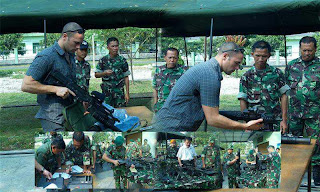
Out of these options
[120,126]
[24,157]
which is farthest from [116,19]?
[120,126]

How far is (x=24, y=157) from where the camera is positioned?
18.7 feet

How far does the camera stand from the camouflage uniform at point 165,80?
5582mm

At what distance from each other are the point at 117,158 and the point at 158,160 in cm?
24

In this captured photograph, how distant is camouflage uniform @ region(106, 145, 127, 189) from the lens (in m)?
2.54

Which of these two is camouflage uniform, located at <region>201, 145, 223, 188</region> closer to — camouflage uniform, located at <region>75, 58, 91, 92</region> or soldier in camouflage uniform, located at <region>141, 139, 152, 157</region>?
soldier in camouflage uniform, located at <region>141, 139, 152, 157</region>

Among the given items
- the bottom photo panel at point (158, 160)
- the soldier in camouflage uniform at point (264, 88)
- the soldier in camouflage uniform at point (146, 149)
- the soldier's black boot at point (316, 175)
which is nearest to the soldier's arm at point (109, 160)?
the bottom photo panel at point (158, 160)

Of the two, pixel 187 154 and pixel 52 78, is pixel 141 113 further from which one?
pixel 187 154

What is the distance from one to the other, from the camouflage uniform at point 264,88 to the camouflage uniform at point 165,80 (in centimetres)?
121

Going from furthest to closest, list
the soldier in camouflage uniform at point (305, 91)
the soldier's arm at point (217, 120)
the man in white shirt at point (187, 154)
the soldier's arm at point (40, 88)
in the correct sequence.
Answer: the soldier in camouflage uniform at point (305, 91) < the soldier's arm at point (40, 88) < the soldier's arm at point (217, 120) < the man in white shirt at point (187, 154)

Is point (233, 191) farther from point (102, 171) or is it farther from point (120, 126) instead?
point (120, 126)

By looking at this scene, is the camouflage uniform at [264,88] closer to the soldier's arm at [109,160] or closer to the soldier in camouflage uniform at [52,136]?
the soldier's arm at [109,160]

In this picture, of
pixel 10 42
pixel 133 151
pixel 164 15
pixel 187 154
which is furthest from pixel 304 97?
pixel 10 42

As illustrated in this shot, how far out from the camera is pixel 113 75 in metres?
6.32

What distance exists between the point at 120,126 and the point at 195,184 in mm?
1310
